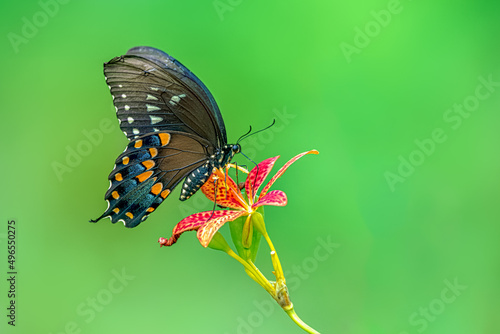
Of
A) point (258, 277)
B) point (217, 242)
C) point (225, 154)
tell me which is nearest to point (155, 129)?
point (225, 154)

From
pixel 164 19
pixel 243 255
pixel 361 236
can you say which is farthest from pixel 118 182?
pixel 164 19

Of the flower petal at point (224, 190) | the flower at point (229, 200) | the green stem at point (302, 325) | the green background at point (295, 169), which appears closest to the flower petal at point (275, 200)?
the flower at point (229, 200)

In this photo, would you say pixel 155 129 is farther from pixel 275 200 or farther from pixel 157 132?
pixel 275 200

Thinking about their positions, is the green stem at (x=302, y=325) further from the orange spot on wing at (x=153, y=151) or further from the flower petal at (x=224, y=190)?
the orange spot on wing at (x=153, y=151)

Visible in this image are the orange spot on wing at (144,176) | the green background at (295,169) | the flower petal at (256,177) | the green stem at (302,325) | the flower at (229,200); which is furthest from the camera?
the green background at (295,169)

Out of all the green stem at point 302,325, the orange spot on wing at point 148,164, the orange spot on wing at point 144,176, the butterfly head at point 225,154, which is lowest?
the green stem at point 302,325
